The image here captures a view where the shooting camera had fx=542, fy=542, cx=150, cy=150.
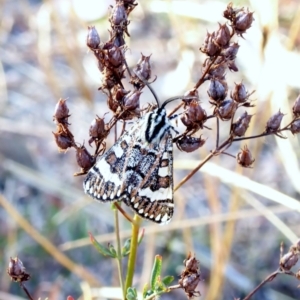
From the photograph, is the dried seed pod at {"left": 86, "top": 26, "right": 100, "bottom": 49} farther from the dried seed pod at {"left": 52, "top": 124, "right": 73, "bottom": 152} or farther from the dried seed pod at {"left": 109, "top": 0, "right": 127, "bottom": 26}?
the dried seed pod at {"left": 52, "top": 124, "right": 73, "bottom": 152}

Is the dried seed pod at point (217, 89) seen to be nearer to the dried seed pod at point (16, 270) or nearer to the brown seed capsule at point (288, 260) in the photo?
the brown seed capsule at point (288, 260)

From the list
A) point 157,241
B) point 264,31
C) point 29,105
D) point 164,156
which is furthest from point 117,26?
point 29,105

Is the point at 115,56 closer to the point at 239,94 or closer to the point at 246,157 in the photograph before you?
the point at 239,94

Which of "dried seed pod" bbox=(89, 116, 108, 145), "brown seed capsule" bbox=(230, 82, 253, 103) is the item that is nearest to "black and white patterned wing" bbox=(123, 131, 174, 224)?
"dried seed pod" bbox=(89, 116, 108, 145)

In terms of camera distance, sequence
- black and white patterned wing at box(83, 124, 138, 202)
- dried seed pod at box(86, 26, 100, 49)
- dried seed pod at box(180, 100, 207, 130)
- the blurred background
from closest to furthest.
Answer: dried seed pod at box(180, 100, 207, 130), dried seed pod at box(86, 26, 100, 49), black and white patterned wing at box(83, 124, 138, 202), the blurred background

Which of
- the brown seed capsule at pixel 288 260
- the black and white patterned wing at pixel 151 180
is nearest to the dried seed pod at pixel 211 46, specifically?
the black and white patterned wing at pixel 151 180

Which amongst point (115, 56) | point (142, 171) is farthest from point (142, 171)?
point (115, 56)
